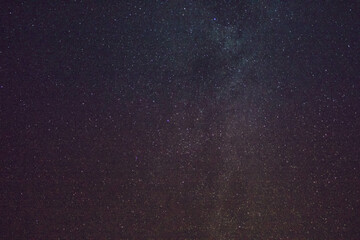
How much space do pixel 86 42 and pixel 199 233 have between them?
0.67 m

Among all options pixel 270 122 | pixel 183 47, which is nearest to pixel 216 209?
pixel 270 122

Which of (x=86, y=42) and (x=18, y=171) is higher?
(x=86, y=42)

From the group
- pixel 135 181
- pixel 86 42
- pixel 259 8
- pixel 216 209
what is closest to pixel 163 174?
pixel 135 181

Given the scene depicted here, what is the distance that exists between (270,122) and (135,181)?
444mm

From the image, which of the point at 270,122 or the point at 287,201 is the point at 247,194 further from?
the point at 270,122

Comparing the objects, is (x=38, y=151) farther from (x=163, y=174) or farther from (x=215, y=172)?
(x=215, y=172)

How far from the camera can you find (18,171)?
37.0 inches

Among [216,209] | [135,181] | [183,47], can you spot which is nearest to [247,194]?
[216,209]

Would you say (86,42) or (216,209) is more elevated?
(86,42)

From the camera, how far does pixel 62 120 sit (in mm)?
935

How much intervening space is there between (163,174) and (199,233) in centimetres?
21

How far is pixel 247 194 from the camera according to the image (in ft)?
3.12

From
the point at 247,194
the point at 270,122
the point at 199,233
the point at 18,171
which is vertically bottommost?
the point at 199,233

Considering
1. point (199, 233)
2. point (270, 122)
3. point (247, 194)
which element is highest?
point (270, 122)
